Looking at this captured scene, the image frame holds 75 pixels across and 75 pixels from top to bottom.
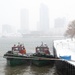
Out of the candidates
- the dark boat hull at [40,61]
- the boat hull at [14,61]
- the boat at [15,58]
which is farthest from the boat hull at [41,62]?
the boat hull at [14,61]

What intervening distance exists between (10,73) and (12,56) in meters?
4.10

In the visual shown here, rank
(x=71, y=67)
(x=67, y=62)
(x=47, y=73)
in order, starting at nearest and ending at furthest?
(x=71, y=67) → (x=67, y=62) → (x=47, y=73)

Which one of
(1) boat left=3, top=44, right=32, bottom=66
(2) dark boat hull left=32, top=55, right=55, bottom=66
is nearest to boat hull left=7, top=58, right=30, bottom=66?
(1) boat left=3, top=44, right=32, bottom=66

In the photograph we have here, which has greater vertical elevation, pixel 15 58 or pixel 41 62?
pixel 15 58

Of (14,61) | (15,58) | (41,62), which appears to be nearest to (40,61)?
(41,62)

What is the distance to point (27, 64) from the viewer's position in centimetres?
3853

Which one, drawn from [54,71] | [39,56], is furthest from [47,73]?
[39,56]

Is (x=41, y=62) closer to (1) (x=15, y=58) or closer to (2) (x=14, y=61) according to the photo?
(1) (x=15, y=58)

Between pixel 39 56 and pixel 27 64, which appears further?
pixel 27 64

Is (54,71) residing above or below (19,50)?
below

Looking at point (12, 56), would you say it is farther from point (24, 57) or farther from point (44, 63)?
point (44, 63)

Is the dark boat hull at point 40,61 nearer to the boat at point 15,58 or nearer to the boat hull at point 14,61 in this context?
the boat at point 15,58

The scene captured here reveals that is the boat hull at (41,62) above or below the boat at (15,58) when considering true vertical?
below

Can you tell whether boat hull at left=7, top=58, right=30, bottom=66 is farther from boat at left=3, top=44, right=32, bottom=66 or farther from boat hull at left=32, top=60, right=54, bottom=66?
boat hull at left=32, top=60, right=54, bottom=66
